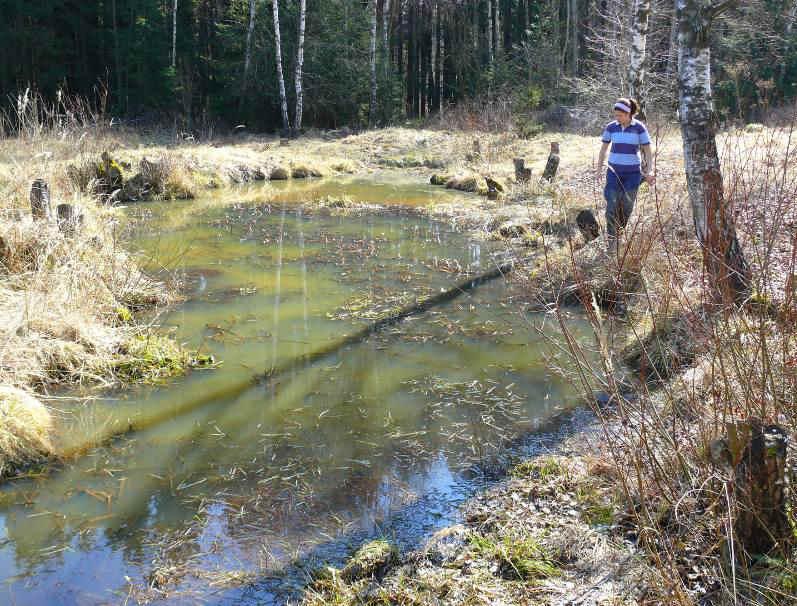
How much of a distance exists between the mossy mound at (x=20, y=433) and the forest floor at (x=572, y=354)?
0.02m

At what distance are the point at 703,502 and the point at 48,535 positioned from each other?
3.50 meters

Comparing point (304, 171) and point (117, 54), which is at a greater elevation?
point (117, 54)

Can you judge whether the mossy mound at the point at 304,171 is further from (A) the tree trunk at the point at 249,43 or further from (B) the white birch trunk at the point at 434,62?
(B) the white birch trunk at the point at 434,62

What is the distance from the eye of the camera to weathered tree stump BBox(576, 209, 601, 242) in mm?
9328

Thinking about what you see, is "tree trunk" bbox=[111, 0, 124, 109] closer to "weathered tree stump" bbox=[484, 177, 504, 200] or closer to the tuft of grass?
"weathered tree stump" bbox=[484, 177, 504, 200]

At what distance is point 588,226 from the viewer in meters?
9.39

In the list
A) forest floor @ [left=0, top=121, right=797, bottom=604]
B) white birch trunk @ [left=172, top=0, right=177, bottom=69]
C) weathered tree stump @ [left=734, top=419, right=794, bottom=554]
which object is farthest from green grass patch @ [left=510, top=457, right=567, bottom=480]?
white birch trunk @ [left=172, top=0, right=177, bottom=69]

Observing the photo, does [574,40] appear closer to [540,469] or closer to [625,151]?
[625,151]

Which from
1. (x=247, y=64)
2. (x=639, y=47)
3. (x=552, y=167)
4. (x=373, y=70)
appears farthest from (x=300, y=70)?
(x=639, y=47)

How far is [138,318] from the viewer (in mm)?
7691

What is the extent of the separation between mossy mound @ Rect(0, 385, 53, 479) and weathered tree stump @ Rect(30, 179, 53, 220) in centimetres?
328

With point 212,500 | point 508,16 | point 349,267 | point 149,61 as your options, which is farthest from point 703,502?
point 508,16

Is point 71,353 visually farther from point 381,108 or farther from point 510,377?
point 381,108

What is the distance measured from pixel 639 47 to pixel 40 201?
10133 millimetres
